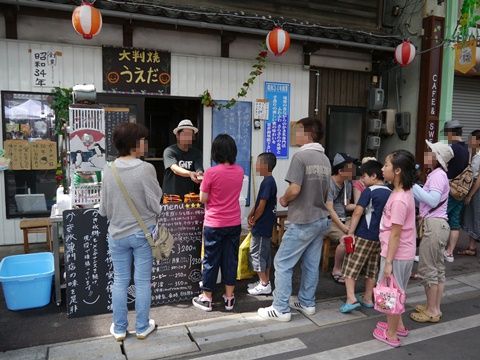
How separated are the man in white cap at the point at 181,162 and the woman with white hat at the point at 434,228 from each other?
2.70 metres

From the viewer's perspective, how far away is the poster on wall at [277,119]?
831 cm

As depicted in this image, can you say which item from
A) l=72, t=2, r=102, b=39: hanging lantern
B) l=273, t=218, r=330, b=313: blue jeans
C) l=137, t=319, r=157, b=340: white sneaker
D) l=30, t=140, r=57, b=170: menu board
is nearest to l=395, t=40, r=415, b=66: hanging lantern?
l=273, t=218, r=330, b=313: blue jeans

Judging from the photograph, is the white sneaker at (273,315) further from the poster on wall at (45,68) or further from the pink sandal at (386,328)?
the poster on wall at (45,68)

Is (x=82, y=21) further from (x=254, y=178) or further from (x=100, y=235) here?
(x=254, y=178)

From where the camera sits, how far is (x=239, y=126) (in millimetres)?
8102

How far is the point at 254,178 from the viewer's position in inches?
331

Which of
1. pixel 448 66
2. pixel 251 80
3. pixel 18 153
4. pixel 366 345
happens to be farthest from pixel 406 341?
pixel 448 66

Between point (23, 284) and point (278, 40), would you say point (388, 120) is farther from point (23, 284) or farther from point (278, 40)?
point (23, 284)

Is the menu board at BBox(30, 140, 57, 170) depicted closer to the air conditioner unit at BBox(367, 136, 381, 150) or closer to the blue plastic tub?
the blue plastic tub

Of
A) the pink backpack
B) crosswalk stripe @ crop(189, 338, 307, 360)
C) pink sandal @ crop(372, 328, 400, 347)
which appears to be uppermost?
the pink backpack

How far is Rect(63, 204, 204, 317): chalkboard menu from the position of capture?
4250mm

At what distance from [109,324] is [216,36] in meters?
5.60

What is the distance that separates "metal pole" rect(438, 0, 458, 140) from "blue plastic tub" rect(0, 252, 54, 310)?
27.3 feet

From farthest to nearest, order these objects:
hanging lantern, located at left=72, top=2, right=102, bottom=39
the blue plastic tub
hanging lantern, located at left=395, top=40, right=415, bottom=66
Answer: hanging lantern, located at left=395, top=40, right=415, bottom=66
hanging lantern, located at left=72, top=2, right=102, bottom=39
the blue plastic tub
